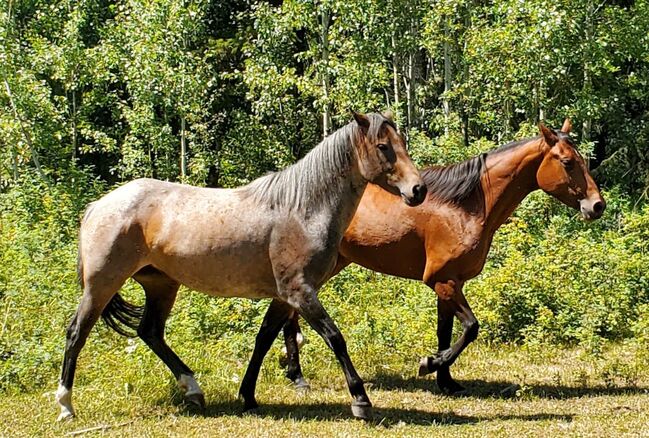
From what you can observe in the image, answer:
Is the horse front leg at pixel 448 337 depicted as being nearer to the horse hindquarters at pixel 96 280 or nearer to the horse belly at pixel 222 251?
the horse belly at pixel 222 251

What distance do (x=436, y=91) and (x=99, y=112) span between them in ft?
33.0

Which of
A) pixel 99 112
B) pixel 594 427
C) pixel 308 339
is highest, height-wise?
pixel 594 427

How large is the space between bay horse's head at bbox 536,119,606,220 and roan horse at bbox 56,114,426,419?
180 cm

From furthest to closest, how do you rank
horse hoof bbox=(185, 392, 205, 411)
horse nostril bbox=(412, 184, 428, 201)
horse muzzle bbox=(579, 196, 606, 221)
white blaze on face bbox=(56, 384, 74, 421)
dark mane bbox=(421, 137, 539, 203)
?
dark mane bbox=(421, 137, 539, 203), horse muzzle bbox=(579, 196, 606, 221), horse hoof bbox=(185, 392, 205, 411), white blaze on face bbox=(56, 384, 74, 421), horse nostril bbox=(412, 184, 428, 201)

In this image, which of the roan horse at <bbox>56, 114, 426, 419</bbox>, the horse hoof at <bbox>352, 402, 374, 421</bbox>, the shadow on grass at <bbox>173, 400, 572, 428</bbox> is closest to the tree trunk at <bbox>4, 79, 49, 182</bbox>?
the roan horse at <bbox>56, 114, 426, 419</bbox>

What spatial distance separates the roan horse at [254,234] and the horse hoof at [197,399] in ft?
2.71

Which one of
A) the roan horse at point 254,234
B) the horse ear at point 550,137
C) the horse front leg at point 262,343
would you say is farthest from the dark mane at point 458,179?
the horse front leg at point 262,343

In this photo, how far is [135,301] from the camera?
8.62 m

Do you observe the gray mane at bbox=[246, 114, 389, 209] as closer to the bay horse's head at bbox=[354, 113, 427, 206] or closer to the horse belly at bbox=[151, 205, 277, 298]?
the bay horse's head at bbox=[354, 113, 427, 206]

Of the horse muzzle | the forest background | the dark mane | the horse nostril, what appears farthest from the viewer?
the forest background

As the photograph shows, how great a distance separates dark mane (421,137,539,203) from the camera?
691cm

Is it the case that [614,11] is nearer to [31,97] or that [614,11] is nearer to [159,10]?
[159,10]

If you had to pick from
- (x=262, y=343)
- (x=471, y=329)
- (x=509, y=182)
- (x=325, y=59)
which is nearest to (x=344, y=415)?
(x=262, y=343)

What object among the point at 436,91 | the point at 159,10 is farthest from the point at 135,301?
the point at 436,91
